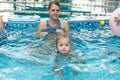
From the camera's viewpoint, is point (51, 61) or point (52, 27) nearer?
point (51, 61)

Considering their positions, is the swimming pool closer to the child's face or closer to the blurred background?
the child's face

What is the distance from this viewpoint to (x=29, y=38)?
21.0 feet

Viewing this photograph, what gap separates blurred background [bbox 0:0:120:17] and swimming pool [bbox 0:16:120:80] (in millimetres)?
2803

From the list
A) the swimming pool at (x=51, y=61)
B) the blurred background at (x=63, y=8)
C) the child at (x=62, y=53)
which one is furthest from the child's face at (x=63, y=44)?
the blurred background at (x=63, y=8)

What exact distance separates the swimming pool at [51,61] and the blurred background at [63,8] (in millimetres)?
2803

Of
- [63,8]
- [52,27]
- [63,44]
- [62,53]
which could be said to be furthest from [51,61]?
[63,8]

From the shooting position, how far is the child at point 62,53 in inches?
172

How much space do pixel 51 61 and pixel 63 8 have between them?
6.79 meters

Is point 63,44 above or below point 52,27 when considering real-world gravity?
below

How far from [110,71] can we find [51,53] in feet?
4.01

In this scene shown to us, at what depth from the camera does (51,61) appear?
15.0 ft

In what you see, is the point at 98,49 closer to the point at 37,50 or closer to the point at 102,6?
the point at 37,50

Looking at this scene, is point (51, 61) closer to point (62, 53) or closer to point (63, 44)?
point (62, 53)

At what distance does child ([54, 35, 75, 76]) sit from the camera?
437 cm
